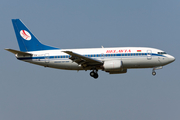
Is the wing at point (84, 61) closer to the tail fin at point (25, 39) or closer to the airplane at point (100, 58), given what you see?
the airplane at point (100, 58)

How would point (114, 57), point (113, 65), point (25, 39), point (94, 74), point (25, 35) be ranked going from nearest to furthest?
point (113, 65), point (114, 57), point (94, 74), point (25, 39), point (25, 35)

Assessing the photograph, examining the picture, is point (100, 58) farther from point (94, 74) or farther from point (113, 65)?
point (94, 74)

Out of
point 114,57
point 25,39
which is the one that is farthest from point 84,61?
point 25,39

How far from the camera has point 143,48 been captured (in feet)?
134

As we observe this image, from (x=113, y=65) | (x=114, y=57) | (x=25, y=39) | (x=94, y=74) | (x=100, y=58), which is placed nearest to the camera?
(x=113, y=65)

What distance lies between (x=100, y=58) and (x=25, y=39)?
1273 cm

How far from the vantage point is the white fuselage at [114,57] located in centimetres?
3991

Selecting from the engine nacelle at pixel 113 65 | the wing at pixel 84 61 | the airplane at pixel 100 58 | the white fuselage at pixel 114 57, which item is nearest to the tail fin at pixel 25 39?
the airplane at pixel 100 58

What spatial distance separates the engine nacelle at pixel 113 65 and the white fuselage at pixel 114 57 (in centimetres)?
73

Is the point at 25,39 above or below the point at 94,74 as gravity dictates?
above

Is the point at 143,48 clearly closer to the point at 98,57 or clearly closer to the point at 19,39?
the point at 98,57

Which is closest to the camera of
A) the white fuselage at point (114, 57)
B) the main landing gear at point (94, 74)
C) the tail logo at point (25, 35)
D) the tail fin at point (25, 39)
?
the white fuselage at point (114, 57)

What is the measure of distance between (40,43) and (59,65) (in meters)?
5.25

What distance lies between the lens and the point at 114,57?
4006 centimetres
